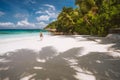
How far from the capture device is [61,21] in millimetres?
41812

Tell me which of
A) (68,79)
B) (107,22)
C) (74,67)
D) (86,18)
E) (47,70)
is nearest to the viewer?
(68,79)

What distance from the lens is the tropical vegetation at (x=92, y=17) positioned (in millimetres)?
22984

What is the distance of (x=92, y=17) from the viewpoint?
3039 cm

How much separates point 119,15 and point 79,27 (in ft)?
46.1

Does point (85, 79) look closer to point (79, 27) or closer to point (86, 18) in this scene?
point (86, 18)

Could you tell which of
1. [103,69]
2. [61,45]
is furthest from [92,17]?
[103,69]

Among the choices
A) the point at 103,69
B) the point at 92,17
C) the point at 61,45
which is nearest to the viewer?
the point at 103,69

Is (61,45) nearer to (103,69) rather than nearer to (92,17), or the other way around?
(103,69)

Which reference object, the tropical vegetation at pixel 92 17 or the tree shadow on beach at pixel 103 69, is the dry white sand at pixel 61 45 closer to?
the tree shadow on beach at pixel 103 69

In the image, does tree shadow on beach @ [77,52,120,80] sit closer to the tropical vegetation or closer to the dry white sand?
the dry white sand

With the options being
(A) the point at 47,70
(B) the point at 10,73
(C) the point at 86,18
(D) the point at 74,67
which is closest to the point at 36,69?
(A) the point at 47,70

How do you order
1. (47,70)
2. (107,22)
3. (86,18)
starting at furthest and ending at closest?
(86,18) < (107,22) < (47,70)

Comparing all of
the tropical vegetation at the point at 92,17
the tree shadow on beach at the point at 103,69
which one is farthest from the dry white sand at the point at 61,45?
the tropical vegetation at the point at 92,17

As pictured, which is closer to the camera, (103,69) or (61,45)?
(103,69)
